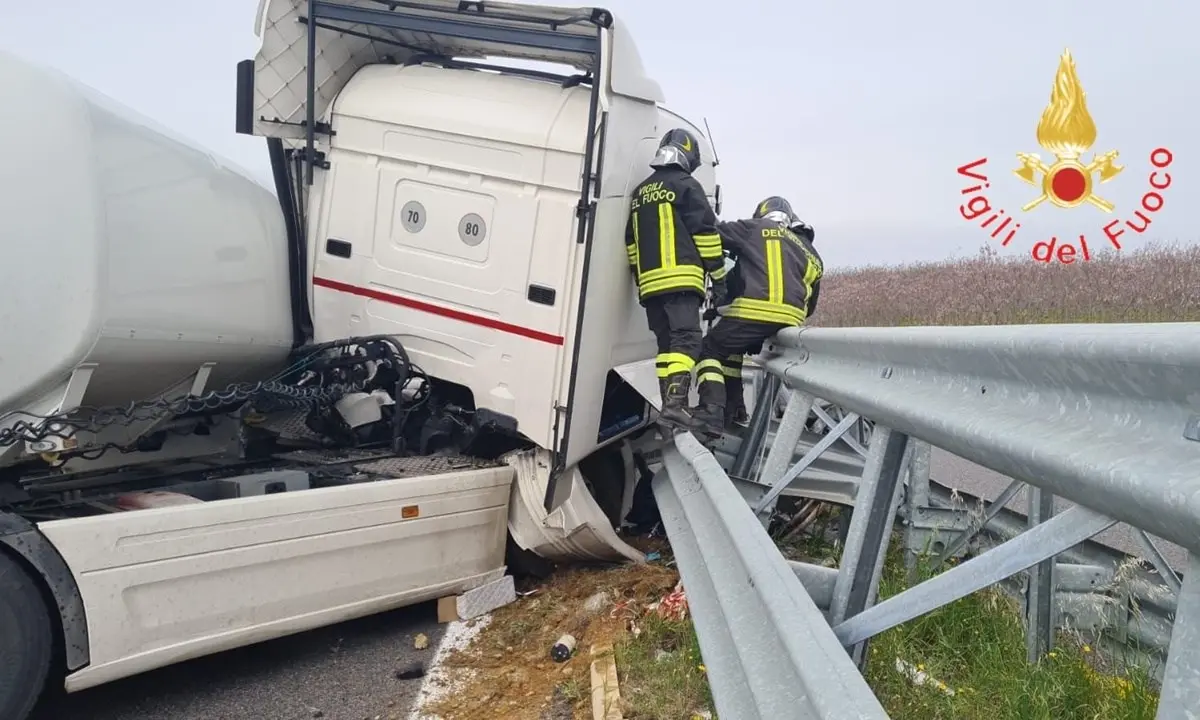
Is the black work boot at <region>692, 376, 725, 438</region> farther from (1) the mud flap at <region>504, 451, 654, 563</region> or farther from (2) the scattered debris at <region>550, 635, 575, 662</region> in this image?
(2) the scattered debris at <region>550, 635, 575, 662</region>

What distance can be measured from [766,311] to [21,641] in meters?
3.75

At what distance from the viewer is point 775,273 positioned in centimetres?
571

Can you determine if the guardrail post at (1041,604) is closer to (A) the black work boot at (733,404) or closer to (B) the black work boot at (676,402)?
(B) the black work boot at (676,402)

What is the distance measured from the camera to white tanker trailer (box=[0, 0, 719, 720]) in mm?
3816

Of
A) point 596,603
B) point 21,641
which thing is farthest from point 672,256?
point 21,641

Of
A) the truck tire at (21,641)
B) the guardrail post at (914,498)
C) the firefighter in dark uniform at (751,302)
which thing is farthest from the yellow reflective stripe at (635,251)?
the truck tire at (21,641)

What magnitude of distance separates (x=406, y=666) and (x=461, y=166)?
2.45m

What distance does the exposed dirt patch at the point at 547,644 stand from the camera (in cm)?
385

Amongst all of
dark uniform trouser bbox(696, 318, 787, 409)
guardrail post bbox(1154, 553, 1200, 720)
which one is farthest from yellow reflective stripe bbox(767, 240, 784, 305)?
guardrail post bbox(1154, 553, 1200, 720)

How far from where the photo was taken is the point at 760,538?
2.71m

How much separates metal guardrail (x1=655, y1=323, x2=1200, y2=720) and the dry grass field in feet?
28.1

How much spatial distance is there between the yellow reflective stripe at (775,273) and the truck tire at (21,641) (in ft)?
12.2

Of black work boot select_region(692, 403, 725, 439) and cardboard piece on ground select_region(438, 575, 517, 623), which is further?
black work boot select_region(692, 403, 725, 439)

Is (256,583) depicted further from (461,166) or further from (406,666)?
(461,166)
